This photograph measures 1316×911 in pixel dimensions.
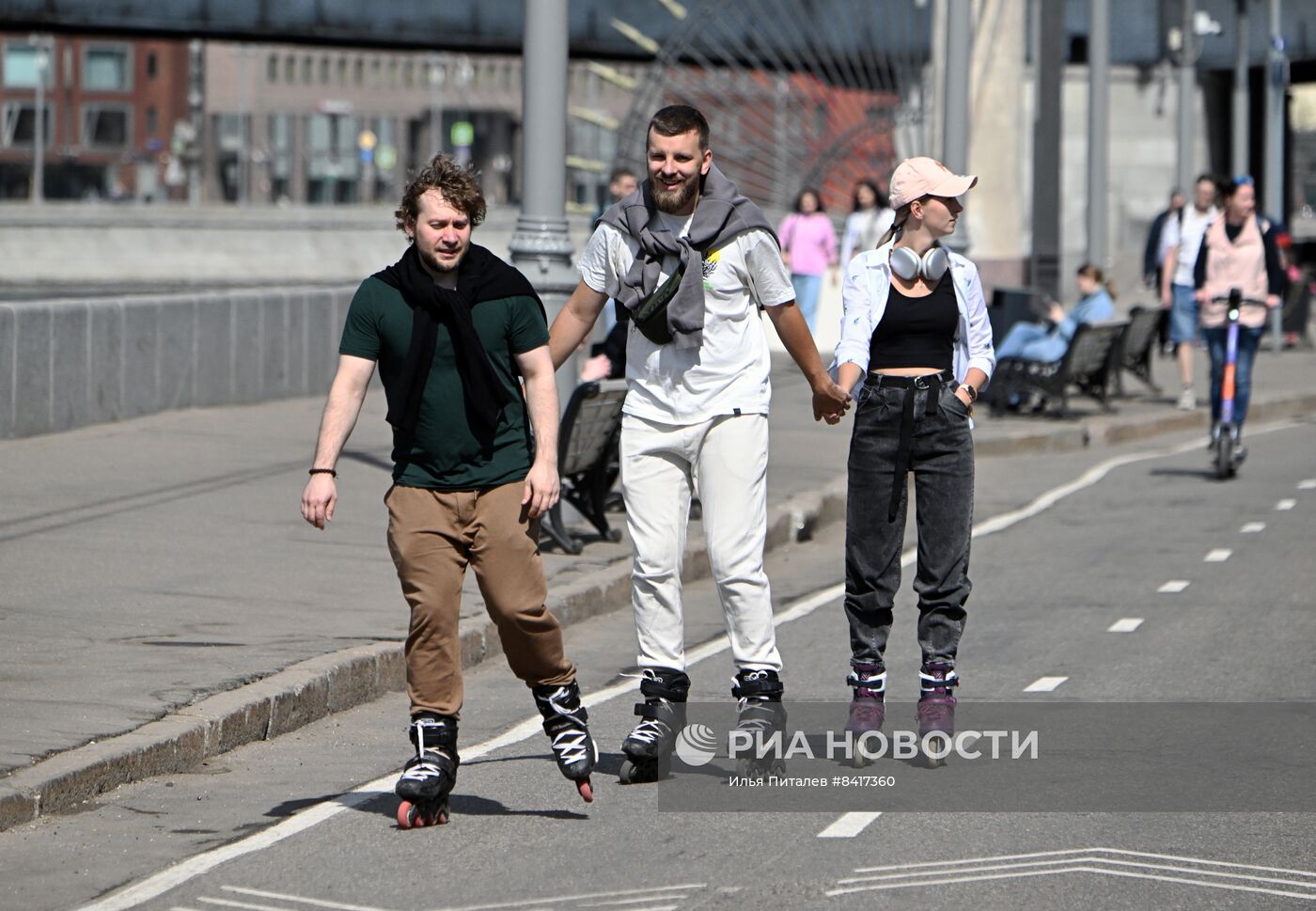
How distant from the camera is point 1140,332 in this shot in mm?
21109

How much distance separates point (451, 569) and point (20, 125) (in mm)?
131786

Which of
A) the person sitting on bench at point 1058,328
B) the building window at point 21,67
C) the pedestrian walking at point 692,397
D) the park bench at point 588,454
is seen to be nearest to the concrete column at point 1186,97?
the person sitting on bench at point 1058,328

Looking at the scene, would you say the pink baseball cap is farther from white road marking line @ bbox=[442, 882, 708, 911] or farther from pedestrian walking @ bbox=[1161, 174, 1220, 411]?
pedestrian walking @ bbox=[1161, 174, 1220, 411]

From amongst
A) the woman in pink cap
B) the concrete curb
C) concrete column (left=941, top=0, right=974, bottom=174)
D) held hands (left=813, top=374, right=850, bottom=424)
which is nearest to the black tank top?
the woman in pink cap

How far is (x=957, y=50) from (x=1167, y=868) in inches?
555

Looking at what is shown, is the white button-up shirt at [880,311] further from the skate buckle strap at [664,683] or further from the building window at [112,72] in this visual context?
the building window at [112,72]

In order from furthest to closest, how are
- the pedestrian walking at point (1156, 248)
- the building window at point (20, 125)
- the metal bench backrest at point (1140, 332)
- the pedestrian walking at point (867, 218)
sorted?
the building window at point (20, 125)
the pedestrian walking at point (1156, 248)
the pedestrian walking at point (867, 218)
the metal bench backrest at point (1140, 332)

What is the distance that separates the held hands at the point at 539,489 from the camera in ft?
20.3

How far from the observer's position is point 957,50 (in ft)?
62.5

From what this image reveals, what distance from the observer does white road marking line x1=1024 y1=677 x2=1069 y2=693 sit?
827 centimetres

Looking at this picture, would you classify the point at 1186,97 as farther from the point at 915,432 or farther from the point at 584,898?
the point at 584,898

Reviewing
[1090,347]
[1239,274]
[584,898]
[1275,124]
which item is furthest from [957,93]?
[1275,124]

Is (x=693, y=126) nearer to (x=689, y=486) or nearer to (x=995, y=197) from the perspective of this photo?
(x=689, y=486)

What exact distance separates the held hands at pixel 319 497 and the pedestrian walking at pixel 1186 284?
48.7ft
